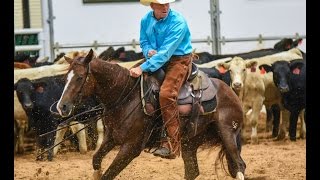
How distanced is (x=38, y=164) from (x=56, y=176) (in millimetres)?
1323

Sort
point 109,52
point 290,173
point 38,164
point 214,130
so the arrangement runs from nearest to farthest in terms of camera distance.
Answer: point 214,130
point 290,173
point 38,164
point 109,52

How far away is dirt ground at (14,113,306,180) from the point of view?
978 centimetres

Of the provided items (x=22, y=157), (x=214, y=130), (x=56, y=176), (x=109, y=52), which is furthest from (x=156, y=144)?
(x=109, y=52)

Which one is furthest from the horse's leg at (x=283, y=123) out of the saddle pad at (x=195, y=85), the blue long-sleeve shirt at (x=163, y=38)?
the blue long-sleeve shirt at (x=163, y=38)

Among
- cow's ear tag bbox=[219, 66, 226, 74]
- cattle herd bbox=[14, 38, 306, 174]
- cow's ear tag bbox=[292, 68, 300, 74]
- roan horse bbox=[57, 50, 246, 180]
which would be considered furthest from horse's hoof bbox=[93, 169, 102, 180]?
cow's ear tag bbox=[292, 68, 300, 74]

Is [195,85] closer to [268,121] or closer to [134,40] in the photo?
[268,121]

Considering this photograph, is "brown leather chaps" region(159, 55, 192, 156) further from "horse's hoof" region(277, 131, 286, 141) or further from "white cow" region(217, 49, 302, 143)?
"horse's hoof" region(277, 131, 286, 141)

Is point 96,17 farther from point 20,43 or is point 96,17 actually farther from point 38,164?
point 38,164

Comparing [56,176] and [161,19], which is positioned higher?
[161,19]

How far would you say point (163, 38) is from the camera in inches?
307

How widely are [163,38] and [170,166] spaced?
10.7 feet

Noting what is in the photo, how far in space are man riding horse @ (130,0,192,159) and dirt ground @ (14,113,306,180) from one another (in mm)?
1198

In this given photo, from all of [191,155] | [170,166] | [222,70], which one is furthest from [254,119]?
[191,155]

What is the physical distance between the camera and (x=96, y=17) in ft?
54.9
